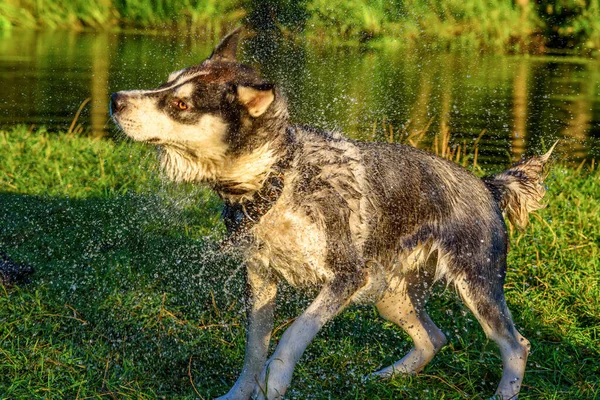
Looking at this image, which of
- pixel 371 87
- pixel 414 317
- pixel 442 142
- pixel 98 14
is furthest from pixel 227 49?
pixel 98 14

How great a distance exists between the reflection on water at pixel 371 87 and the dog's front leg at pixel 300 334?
5.22 meters

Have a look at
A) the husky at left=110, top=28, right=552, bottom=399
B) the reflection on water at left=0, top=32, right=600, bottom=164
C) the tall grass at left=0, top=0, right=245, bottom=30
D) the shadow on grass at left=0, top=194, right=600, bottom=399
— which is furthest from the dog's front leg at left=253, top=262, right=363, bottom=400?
the tall grass at left=0, top=0, right=245, bottom=30

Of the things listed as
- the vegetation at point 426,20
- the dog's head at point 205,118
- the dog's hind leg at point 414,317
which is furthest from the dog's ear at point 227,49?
the vegetation at point 426,20

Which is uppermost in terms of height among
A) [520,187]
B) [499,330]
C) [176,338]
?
[520,187]

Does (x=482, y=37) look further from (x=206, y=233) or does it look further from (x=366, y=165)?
(x=366, y=165)

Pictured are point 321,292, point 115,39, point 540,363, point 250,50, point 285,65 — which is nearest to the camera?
point 321,292

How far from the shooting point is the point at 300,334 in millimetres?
4328

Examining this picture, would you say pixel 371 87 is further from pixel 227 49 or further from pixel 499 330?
pixel 499 330

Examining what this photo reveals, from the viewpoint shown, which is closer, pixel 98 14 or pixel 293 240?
pixel 293 240

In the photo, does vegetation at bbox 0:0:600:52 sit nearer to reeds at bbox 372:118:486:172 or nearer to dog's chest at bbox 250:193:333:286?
reeds at bbox 372:118:486:172

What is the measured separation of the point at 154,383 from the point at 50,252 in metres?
2.22

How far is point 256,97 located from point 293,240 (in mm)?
711

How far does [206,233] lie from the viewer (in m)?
7.46

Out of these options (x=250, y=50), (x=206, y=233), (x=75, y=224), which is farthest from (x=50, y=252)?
(x=250, y=50)
